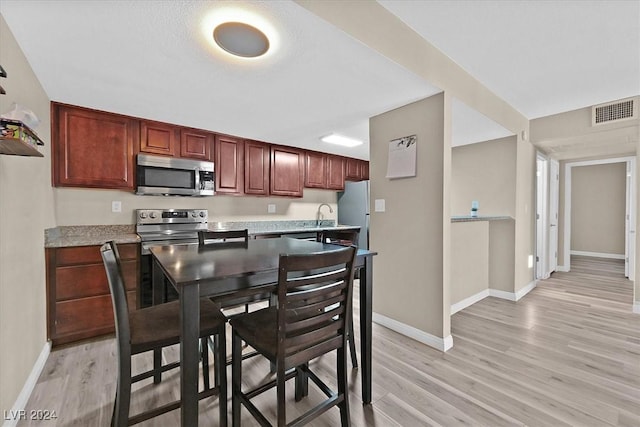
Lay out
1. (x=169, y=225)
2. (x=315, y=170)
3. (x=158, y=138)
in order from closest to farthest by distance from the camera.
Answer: (x=158, y=138) → (x=169, y=225) → (x=315, y=170)

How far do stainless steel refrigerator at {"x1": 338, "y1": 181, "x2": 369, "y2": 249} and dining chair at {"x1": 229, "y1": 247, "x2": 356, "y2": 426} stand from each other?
3217mm

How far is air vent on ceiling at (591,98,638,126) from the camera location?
118 inches

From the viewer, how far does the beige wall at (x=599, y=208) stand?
A: 6051 mm

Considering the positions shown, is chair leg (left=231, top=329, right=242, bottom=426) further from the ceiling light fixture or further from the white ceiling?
the ceiling light fixture

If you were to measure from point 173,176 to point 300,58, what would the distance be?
6.91ft

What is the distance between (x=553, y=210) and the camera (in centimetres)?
476

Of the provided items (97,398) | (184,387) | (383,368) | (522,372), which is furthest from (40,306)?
(522,372)

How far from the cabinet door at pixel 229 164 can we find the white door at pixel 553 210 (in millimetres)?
4976

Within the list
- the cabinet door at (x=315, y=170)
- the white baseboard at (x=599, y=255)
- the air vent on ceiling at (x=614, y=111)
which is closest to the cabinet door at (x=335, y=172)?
the cabinet door at (x=315, y=170)

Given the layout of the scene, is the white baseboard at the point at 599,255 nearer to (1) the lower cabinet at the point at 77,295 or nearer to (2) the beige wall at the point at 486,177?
(2) the beige wall at the point at 486,177

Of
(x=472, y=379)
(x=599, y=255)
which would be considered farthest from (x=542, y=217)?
(x=472, y=379)

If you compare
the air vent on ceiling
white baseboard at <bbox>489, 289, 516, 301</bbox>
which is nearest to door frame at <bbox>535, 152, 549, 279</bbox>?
the air vent on ceiling

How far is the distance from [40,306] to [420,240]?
3029 mm

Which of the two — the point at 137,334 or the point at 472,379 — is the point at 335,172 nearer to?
the point at 472,379
